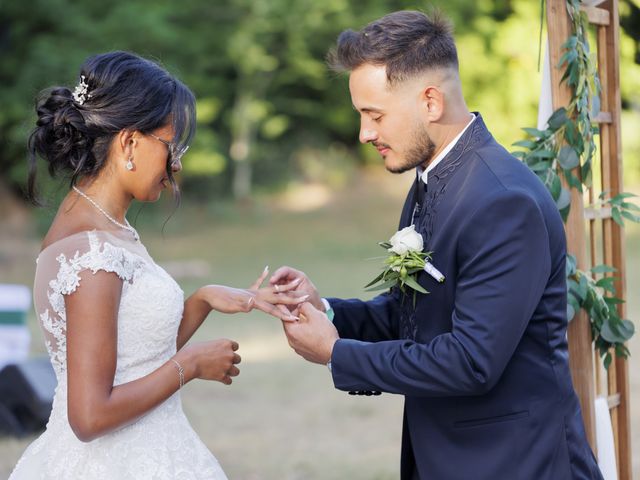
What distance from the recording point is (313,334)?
2791 millimetres

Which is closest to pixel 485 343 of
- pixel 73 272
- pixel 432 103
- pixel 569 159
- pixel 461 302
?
pixel 461 302

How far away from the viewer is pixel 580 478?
2697mm

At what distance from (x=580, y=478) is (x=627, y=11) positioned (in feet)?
11.9

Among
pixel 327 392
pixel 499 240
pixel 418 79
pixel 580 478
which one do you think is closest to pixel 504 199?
pixel 499 240

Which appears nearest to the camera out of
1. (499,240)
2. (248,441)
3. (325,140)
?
(499,240)

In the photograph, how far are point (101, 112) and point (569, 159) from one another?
1909 mm

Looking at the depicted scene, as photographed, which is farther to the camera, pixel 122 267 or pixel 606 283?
pixel 606 283

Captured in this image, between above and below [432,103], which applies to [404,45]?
above

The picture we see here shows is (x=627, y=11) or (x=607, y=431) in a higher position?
(x=627, y=11)

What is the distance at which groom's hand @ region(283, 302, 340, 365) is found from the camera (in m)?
2.77

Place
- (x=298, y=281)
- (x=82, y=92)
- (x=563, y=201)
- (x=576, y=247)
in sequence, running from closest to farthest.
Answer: (x=82, y=92)
(x=298, y=281)
(x=563, y=201)
(x=576, y=247)

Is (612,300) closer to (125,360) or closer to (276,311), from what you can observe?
(276,311)

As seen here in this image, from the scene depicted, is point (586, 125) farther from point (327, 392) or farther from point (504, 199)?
point (327, 392)

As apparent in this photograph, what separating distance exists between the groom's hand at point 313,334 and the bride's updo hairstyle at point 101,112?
0.63m
